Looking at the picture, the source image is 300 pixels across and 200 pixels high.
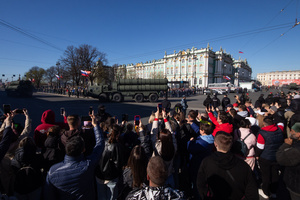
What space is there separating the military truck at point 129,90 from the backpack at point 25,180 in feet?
56.5

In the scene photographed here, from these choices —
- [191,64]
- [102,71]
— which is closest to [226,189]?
[102,71]

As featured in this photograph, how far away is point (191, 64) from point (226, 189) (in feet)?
191

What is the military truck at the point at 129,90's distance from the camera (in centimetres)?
1911

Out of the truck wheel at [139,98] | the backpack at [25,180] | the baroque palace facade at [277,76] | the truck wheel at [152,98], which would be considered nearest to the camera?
the backpack at [25,180]

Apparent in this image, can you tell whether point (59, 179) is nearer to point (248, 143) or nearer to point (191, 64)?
point (248, 143)

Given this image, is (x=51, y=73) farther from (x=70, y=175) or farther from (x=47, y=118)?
(x=70, y=175)

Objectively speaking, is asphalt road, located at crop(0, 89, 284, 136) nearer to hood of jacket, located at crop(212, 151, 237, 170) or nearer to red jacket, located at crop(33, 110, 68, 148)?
red jacket, located at crop(33, 110, 68, 148)

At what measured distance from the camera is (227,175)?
1.85 m

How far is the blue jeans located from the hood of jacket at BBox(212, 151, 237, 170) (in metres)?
1.63

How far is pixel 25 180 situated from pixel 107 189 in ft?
3.69

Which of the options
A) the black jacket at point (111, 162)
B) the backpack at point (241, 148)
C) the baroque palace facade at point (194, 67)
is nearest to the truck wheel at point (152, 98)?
the backpack at point (241, 148)

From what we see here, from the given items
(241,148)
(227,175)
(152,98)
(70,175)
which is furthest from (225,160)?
(152,98)

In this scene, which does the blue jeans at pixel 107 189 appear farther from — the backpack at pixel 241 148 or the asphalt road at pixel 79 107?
the asphalt road at pixel 79 107

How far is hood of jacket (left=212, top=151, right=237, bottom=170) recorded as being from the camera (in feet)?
Result: 6.00
